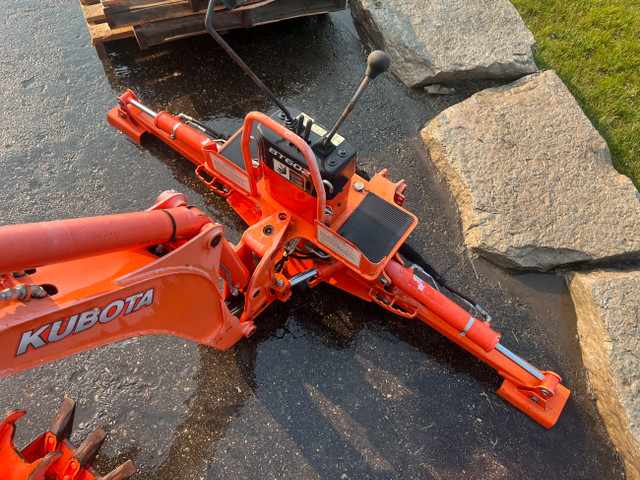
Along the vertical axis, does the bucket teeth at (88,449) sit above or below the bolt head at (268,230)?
below

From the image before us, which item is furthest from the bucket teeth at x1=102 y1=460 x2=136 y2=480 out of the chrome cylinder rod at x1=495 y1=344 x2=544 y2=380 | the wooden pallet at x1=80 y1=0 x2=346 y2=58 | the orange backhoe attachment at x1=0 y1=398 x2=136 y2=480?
the wooden pallet at x1=80 y1=0 x2=346 y2=58

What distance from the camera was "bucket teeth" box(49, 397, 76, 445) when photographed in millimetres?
3071

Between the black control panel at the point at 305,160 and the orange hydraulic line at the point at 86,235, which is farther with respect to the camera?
the black control panel at the point at 305,160

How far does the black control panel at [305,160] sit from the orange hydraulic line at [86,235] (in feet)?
2.68

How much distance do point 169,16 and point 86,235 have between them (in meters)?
3.57

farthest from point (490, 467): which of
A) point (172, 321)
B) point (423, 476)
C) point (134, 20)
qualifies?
point (134, 20)

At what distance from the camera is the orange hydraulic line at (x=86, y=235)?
188 centimetres

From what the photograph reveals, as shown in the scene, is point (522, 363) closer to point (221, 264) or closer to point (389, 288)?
point (389, 288)

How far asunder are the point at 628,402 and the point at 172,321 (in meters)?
3.45

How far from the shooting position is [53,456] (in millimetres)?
2824

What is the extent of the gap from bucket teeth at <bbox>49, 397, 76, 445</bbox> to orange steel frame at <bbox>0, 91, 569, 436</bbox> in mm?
980

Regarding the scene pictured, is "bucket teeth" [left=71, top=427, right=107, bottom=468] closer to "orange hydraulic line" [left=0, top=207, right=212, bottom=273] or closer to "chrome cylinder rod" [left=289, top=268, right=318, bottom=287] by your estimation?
"orange hydraulic line" [left=0, top=207, right=212, bottom=273]

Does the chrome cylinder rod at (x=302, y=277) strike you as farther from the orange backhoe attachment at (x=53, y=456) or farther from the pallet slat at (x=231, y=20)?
the pallet slat at (x=231, y=20)

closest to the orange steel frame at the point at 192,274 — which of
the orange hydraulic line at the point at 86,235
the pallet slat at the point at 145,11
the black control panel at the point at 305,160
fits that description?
the orange hydraulic line at the point at 86,235
